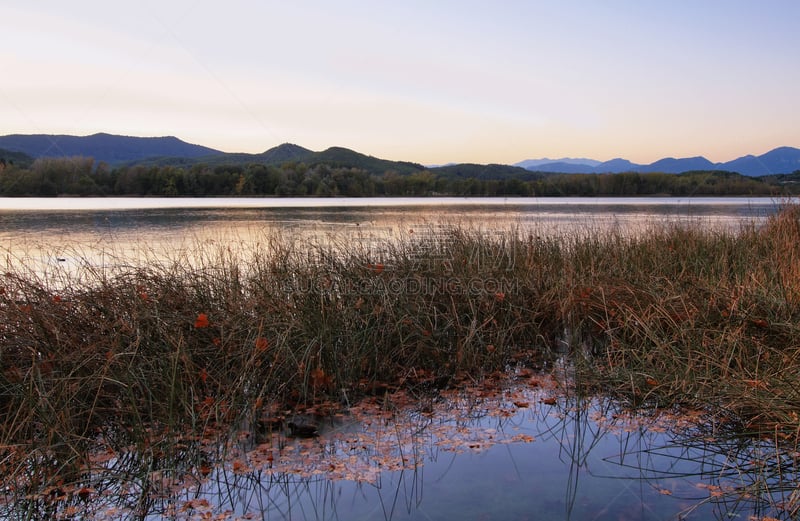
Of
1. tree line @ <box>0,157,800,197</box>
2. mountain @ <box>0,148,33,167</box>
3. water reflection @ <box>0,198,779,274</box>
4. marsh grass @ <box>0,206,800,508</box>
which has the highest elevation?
mountain @ <box>0,148,33,167</box>

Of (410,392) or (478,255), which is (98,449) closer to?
(410,392)

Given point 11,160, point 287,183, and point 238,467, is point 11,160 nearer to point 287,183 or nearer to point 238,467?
point 287,183

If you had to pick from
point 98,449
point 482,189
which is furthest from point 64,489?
point 482,189

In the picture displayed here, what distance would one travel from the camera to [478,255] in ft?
22.9

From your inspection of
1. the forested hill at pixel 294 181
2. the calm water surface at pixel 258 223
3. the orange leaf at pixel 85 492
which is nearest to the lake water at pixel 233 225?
the calm water surface at pixel 258 223

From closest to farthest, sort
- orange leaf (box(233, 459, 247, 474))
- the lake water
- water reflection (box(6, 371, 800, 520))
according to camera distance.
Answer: water reflection (box(6, 371, 800, 520)), orange leaf (box(233, 459, 247, 474)), the lake water

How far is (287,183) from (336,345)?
56.8 metres

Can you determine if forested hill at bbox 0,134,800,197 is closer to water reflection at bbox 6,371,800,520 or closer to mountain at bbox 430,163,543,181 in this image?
mountain at bbox 430,163,543,181

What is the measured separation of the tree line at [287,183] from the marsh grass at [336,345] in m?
51.3

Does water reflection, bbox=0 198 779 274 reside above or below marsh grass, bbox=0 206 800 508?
above

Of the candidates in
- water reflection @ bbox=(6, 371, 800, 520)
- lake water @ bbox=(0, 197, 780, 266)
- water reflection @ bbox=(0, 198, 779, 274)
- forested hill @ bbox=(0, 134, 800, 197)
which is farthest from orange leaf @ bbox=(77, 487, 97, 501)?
forested hill @ bbox=(0, 134, 800, 197)

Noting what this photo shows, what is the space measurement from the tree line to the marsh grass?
5131 centimetres

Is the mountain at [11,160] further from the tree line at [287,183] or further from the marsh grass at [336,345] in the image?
the marsh grass at [336,345]

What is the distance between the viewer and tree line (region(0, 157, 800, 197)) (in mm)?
52938
